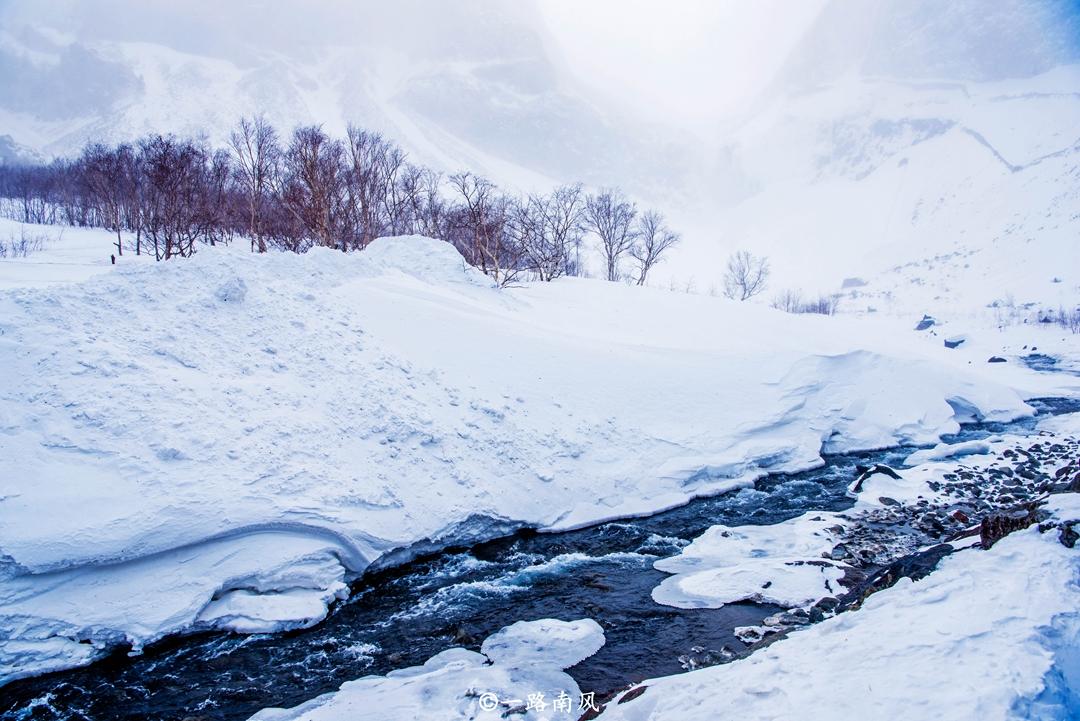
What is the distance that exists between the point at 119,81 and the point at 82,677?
130m

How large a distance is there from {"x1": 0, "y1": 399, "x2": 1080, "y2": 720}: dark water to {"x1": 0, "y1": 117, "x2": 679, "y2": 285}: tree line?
14.3 metres

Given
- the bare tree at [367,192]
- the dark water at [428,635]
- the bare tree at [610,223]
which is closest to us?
the dark water at [428,635]

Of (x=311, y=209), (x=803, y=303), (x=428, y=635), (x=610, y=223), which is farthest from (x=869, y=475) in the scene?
(x=803, y=303)

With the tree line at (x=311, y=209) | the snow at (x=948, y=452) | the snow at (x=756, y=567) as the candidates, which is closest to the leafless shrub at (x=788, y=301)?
the tree line at (x=311, y=209)

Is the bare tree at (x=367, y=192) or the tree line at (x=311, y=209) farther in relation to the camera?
the bare tree at (x=367, y=192)

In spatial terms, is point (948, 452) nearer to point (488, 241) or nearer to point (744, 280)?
point (488, 241)

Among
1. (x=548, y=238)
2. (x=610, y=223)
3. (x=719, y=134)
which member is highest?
(x=719, y=134)

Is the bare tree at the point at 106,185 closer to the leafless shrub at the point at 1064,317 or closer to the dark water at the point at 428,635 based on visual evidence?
the dark water at the point at 428,635

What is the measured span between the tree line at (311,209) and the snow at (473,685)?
16.5 metres

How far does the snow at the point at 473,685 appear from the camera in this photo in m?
5.39

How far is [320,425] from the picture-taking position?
31.7 ft

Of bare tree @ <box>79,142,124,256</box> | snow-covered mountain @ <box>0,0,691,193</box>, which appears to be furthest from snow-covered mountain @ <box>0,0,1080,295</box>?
bare tree @ <box>79,142,124,256</box>

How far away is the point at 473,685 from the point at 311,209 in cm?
2228

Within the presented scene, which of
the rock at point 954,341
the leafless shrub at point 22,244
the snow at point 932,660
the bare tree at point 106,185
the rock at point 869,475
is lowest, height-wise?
the rock at point 869,475
